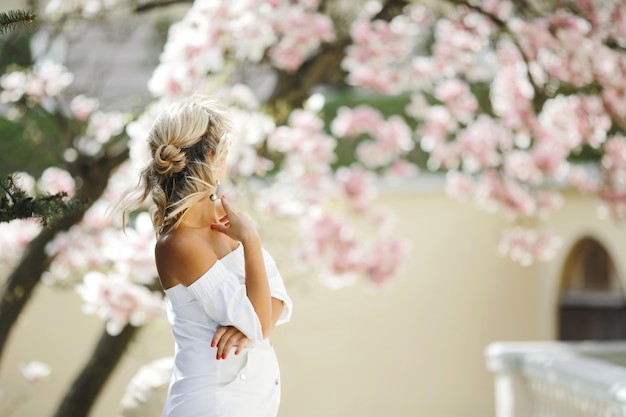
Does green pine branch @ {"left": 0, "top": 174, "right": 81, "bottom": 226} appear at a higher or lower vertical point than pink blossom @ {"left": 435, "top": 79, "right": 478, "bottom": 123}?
higher

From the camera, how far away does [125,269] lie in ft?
13.1

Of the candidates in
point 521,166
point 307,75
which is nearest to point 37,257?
point 307,75

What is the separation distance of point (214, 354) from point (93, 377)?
2224mm

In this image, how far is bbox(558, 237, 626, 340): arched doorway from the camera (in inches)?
354

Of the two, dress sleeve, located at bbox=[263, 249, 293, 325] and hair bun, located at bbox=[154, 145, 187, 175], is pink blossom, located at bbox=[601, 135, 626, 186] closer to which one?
dress sleeve, located at bbox=[263, 249, 293, 325]

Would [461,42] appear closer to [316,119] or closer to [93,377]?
[316,119]

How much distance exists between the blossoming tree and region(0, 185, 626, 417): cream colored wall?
108 inches

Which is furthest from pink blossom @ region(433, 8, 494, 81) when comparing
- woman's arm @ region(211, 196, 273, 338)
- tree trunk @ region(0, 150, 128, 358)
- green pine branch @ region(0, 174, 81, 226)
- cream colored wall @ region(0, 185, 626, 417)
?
cream colored wall @ region(0, 185, 626, 417)

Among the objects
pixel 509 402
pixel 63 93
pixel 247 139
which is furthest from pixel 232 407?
pixel 63 93

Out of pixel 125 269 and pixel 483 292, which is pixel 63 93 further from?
pixel 483 292

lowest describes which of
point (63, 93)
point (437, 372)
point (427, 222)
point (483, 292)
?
point (437, 372)

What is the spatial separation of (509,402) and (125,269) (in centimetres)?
221

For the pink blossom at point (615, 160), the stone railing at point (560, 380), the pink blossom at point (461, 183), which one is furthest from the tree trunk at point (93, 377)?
the pink blossom at point (615, 160)

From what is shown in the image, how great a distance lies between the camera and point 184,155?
2.27m
